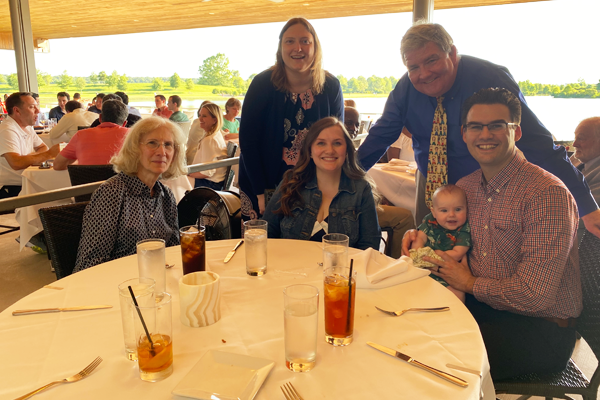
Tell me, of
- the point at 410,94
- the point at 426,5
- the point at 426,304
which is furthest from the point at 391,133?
the point at 426,5

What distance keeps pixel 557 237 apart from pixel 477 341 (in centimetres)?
65

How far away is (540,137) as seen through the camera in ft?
6.34

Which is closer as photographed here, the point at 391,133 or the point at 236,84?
the point at 391,133

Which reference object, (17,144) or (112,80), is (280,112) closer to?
(17,144)

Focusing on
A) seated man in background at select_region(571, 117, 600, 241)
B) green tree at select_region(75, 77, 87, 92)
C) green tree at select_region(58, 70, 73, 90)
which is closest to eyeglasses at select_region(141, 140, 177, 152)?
seated man in background at select_region(571, 117, 600, 241)

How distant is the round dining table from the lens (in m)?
0.85

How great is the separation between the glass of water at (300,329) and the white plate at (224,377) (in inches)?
2.2

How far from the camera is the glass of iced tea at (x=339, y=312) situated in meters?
0.99

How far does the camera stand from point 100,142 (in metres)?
3.73

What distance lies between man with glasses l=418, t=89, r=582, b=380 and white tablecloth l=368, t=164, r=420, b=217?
1.80 metres

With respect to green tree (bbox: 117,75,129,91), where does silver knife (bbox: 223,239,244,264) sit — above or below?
below

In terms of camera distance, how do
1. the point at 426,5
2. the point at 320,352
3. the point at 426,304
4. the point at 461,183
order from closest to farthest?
the point at 320,352, the point at 426,304, the point at 461,183, the point at 426,5

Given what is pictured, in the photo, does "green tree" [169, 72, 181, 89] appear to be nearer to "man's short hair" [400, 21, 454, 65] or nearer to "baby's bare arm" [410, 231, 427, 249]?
"man's short hair" [400, 21, 454, 65]

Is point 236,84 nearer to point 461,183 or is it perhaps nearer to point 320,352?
point 461,183
